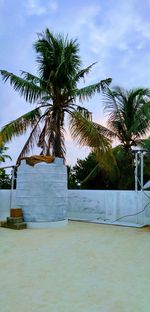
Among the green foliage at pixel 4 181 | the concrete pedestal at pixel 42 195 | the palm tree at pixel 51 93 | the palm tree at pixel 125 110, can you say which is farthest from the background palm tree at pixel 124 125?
the green foliage at pixel 4 181

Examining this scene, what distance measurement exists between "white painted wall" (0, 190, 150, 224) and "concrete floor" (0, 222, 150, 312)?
2.46 meters

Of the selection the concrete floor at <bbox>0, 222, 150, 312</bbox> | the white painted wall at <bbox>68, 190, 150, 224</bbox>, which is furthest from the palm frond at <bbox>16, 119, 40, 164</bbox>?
the concrete floor at <bbox>0, 222, 150, 312</bbox>

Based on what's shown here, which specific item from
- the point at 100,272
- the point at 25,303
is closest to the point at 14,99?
the point at 100,272

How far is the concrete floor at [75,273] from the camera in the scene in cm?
345

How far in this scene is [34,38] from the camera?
12.9m

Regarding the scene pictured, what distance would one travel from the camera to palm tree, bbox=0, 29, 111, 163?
12.1 metres

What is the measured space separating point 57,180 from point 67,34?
629 cm

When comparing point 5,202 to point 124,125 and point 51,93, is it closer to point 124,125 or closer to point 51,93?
point 51,93

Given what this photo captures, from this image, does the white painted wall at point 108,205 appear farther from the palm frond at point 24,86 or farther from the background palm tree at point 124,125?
the palm frond at point 24,86

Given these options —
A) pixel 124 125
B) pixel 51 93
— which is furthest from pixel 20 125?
pixel 124 125

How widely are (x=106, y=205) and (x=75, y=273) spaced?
6.93m

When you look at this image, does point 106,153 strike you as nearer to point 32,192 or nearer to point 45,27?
point 32,192

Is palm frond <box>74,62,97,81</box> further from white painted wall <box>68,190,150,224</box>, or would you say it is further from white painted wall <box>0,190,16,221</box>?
white painted wall <box>0,190,16,221</box>

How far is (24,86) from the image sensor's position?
1205cm
